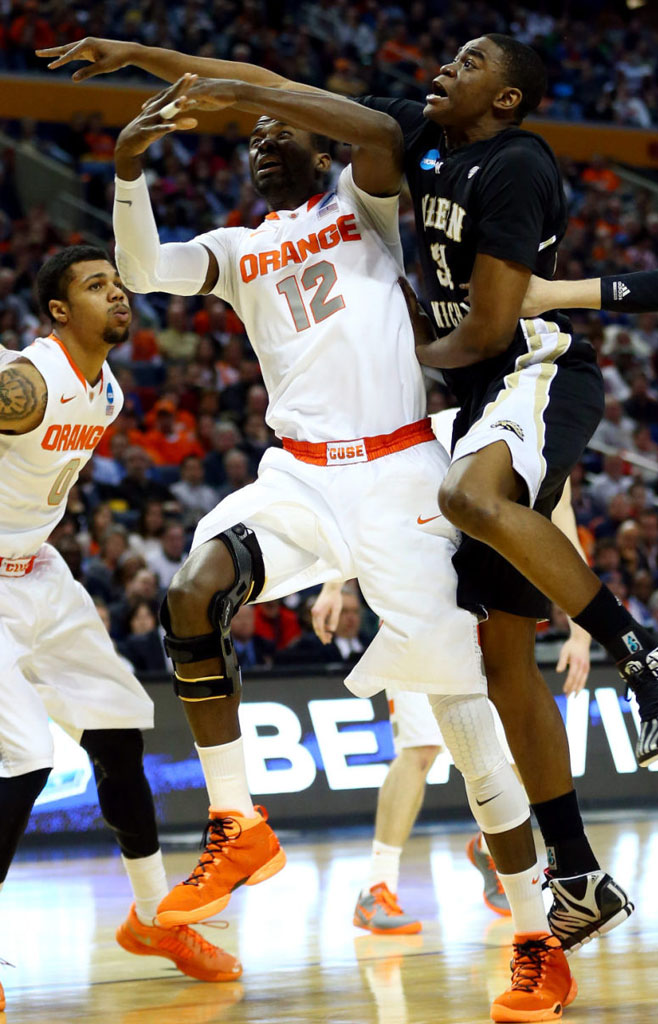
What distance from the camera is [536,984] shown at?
396 centimetres

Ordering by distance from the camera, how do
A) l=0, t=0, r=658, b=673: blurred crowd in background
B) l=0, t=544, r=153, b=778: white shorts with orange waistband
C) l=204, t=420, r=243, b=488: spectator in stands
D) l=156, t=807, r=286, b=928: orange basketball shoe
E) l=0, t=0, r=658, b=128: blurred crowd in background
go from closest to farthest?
l=156, t=807, r=286, b=928: orange basketball shoe
l=0, t=544, r=153, b=778: white shorts with orange waistband
l=0, t=0, r=658, b=673: blurred crowd in background
l=204, t=420, r=243, b=488: spectator in stands
l=0, t=0, r=658, b=128: blurred crowd in background

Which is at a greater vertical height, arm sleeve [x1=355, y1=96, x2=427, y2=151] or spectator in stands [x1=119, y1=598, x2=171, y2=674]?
arm sleeve [x1=355, y1=96, x2=427, y2=151]

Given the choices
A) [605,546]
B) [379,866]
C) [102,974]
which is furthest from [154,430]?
[102,974]

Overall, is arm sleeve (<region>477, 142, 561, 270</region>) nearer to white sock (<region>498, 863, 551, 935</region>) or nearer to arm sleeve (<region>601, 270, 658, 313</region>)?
arm sleeve (<region>601, 270, 658, 313</region>)

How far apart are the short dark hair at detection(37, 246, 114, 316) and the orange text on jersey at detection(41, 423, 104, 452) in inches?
19.7

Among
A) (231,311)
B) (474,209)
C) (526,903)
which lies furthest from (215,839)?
(231,311)

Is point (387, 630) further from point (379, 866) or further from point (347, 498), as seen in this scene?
point (379, 866)

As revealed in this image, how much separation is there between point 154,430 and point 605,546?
4.46 meters

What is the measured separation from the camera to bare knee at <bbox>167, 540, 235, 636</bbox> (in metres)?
4.04

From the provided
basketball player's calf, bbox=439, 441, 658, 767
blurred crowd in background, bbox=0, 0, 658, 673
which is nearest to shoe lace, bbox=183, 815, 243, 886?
basketball player's calf, bbox=439, 441, 658, 767

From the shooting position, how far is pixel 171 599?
4.07 metres

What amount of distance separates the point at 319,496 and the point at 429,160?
1.17 m

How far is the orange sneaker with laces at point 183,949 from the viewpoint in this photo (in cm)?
479

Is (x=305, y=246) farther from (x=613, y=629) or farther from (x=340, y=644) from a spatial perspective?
(x=340, y=644)
